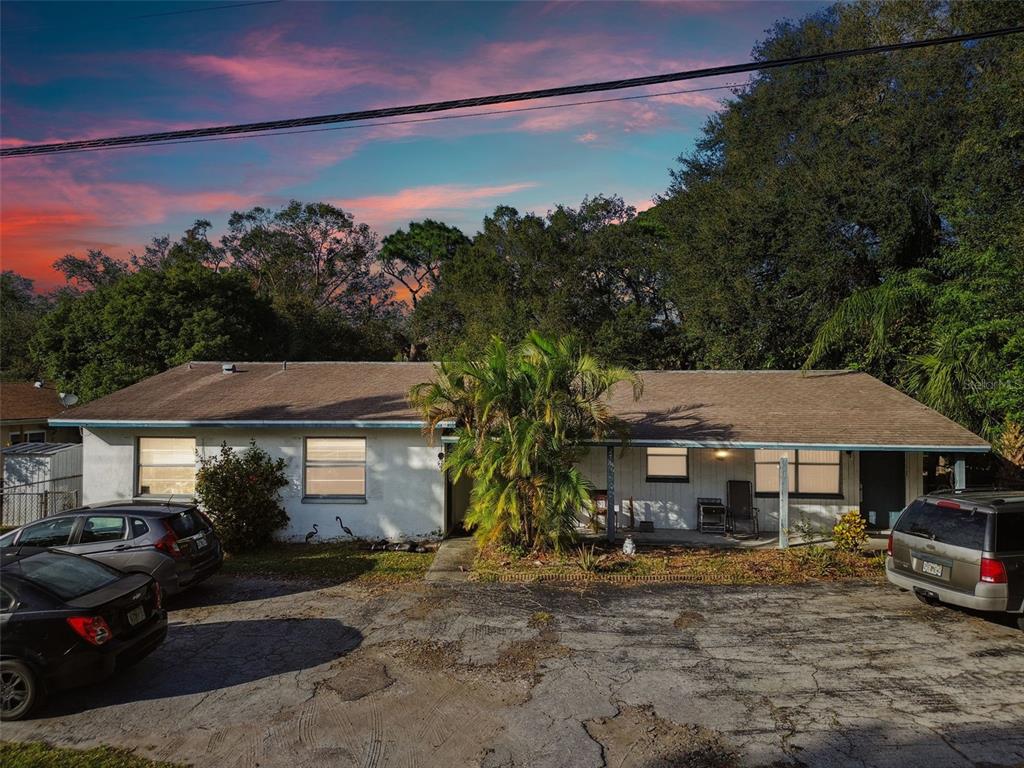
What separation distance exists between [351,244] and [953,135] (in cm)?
3993

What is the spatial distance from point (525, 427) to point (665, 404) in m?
5.50

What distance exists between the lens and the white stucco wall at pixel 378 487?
14.0 meters

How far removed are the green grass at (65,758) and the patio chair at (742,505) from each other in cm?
1207

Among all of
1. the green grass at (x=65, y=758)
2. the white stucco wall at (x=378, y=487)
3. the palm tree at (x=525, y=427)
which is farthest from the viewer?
the white stucco wall at (x=378, y=487)

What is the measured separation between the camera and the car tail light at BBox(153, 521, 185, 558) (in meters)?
9.24

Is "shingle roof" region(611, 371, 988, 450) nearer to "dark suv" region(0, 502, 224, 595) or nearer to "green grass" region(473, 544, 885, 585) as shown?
"green grass" region(473, 544, 885, 585)

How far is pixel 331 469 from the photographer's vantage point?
1436 cm

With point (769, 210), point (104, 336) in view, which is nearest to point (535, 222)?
point (769, 210)

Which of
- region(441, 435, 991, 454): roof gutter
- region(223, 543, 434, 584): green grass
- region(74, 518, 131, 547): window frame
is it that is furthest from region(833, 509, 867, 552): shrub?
region(74, 518, 131, 547): window frame

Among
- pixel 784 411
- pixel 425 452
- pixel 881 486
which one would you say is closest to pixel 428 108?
pixel 425 452

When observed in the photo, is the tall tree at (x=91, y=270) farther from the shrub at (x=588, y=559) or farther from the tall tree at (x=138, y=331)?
the shrub at (x=588, y=559)

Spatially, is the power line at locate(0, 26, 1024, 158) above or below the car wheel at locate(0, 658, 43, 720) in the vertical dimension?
above

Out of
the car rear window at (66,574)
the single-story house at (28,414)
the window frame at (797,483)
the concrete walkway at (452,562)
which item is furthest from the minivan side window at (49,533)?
the single-story house at (28,414)

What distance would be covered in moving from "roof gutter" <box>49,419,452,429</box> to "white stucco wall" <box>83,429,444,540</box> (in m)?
0.43
